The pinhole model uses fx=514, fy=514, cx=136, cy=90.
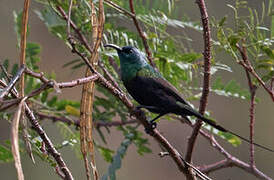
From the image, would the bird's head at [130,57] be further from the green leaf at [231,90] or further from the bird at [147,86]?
the green leaf at [231,90]

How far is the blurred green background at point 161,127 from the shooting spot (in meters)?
5.27

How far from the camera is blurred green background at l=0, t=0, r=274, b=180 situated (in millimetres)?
5270

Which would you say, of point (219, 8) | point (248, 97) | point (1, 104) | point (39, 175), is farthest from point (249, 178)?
point (1, 104)

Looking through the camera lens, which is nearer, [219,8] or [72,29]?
[72,29]

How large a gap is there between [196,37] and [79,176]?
8.26 ft

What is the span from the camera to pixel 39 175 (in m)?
5.31

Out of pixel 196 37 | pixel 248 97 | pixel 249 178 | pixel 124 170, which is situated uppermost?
pixel 248 97

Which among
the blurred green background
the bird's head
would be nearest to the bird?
the bird's head

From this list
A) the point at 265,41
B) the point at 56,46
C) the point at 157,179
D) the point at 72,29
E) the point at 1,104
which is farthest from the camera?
the point at 157,179

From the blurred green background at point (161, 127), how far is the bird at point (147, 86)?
266 cm

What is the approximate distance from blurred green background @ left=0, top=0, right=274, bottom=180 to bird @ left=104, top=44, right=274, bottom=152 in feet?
8.72

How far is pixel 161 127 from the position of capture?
6574 millimetres

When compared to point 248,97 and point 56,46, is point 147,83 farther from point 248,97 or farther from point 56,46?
point 56,46

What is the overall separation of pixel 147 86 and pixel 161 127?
14.3 ft
